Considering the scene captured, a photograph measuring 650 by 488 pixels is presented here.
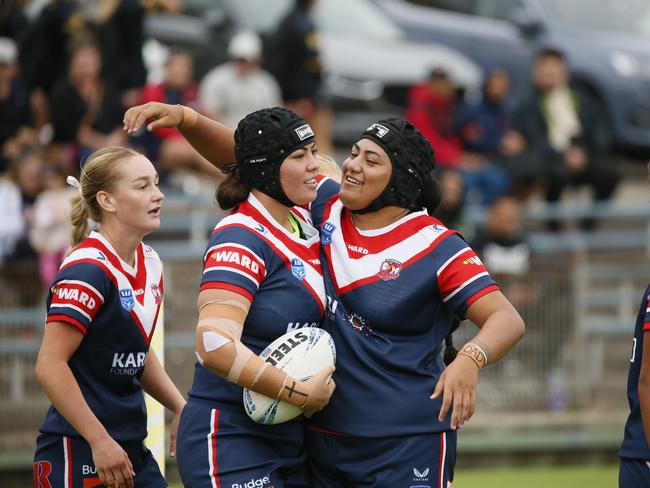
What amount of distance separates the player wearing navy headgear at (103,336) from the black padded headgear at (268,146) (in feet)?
1.44

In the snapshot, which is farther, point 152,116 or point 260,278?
point 152,116

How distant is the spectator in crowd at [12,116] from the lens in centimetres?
1135

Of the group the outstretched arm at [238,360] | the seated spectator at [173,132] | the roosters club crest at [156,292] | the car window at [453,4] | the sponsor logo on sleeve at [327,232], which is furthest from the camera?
the car window at [453,4]

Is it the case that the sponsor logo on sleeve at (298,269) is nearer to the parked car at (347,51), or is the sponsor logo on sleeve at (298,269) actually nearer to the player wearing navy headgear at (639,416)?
the player wearing navy headgear at (639,416)

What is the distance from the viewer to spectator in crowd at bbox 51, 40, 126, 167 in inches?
440

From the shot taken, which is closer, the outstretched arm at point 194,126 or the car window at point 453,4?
the outstretched arm at point 194,126

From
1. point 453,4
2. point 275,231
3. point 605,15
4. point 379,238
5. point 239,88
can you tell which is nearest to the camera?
point 275,231

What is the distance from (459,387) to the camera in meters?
5.02

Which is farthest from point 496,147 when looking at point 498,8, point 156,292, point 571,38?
point 156,292

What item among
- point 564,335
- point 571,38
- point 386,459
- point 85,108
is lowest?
point 386,459

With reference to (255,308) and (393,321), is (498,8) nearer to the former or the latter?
(393,321)

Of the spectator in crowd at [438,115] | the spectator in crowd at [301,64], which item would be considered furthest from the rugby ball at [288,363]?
the spectator in crowd at [438,115]

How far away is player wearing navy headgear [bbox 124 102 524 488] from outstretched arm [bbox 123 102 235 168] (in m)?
0.10

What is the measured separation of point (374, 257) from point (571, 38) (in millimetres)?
9911
